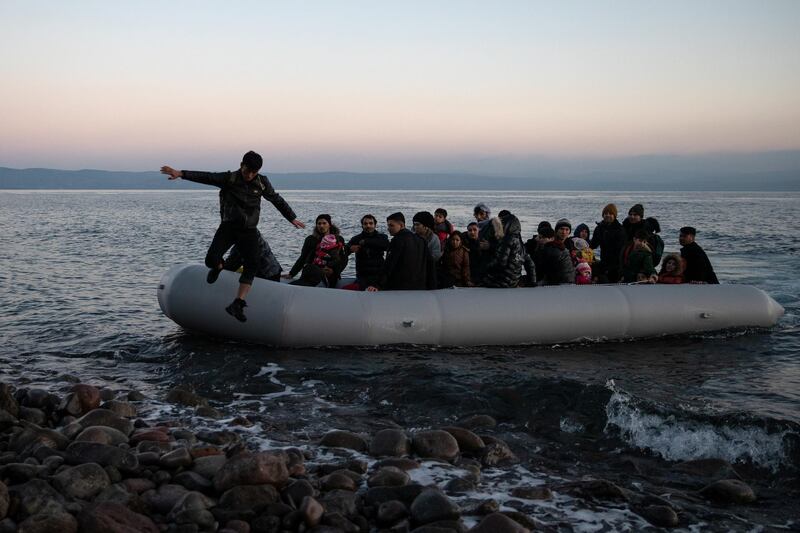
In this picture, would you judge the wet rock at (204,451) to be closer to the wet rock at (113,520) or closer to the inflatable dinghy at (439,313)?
the wet rock at (113,520)

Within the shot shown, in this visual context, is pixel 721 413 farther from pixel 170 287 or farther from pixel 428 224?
pixel 170 287

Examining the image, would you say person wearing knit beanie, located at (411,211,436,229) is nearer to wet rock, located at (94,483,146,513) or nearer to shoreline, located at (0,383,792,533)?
shoreline, located at (0,383,792,533)

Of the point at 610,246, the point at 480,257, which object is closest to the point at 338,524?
the point at 480,257

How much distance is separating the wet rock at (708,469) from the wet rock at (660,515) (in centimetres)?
100

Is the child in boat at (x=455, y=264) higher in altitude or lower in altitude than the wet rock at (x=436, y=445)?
higher

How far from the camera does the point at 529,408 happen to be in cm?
697

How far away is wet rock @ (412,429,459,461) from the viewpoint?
5.41 metres

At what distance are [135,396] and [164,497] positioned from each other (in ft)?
9.17

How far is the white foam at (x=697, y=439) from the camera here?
19.0 feet

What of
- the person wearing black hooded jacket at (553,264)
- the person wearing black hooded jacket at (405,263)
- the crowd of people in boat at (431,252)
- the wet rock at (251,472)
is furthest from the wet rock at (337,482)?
the person wearing black hooded jacket at (553,264)

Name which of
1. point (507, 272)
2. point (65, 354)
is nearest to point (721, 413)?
point (507, 272)

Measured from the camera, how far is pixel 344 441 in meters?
5.61

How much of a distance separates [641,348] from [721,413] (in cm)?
300

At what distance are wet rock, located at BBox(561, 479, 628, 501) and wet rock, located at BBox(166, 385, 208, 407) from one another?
362 centimetres
